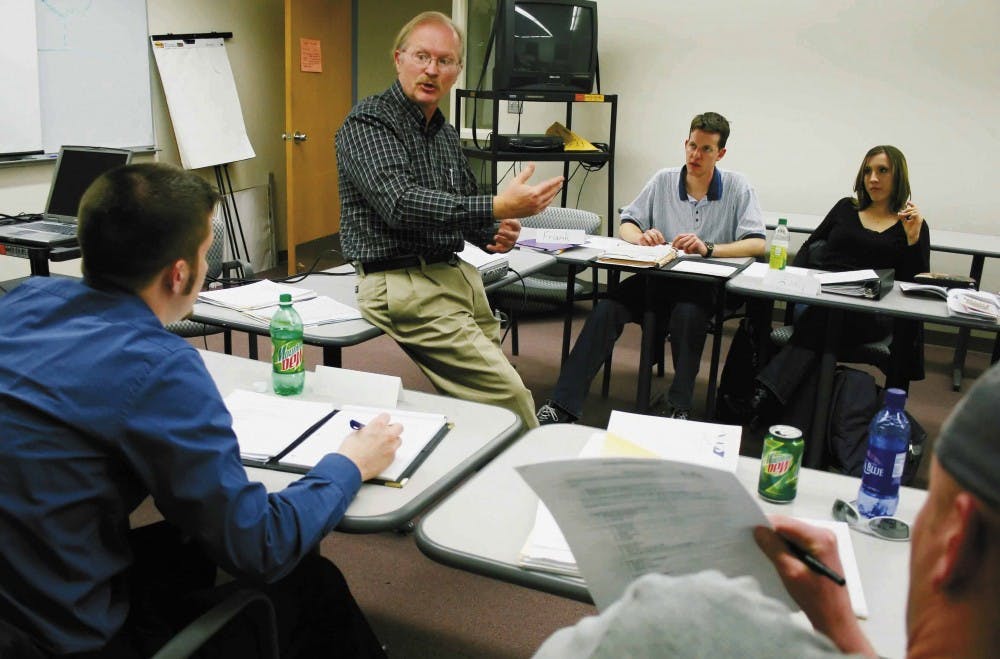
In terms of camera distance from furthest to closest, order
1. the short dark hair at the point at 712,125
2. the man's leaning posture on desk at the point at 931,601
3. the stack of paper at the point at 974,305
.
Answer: the short dark hair at the point at 712,125
the stack of paper at the point at 974,305
the man's leaning posture on desk at the point at 931,601

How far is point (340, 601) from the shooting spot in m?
1.52

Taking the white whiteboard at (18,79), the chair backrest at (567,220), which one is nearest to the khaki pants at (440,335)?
the chair backrest at (567,220)

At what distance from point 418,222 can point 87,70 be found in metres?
2.81

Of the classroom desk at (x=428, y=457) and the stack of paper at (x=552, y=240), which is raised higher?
the stack of paper at (x=552, y=240)

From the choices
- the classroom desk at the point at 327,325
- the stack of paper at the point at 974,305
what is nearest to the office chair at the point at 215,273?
the classroom desk at the point at 327,325

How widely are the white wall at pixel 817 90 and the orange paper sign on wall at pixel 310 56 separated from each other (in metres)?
1.96

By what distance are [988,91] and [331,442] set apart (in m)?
4.72

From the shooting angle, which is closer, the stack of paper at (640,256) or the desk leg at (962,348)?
the stack of paper at (640,256)

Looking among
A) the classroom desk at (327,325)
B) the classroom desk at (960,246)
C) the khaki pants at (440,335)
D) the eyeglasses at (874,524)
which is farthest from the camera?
the classroom desk at (960,246)

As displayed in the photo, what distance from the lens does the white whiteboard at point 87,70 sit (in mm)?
3861

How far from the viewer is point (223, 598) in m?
1.24

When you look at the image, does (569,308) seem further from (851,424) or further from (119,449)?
(119,449)

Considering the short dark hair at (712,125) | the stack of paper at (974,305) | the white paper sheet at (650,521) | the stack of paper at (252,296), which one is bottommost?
the stack of paper at (252,296)

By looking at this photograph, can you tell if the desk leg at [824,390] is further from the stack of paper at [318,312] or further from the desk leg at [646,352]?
the stack of paper at [318,312]
